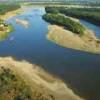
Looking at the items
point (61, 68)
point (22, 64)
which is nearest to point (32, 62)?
point (22, 64)

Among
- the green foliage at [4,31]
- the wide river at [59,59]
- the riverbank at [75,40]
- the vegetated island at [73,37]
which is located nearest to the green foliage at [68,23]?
the vegetated island at [73,37]

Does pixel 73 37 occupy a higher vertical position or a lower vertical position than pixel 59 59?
lower

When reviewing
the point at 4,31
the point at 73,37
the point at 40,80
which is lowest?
the point at 4,31

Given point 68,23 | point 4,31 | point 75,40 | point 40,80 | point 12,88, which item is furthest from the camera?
point 68,23

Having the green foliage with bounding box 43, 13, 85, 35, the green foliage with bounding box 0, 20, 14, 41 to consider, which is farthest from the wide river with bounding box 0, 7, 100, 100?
the green foliage with bounding box 43, 13, 85, 35

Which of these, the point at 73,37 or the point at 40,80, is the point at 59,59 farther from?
the point at 73,37

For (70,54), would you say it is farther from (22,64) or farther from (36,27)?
(36,27)

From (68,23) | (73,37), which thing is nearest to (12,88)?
(73,37)
